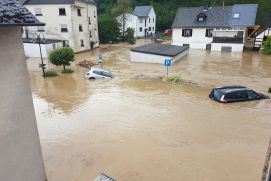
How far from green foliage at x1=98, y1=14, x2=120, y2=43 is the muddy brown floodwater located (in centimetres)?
2946

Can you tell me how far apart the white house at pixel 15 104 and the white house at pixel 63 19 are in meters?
32.1

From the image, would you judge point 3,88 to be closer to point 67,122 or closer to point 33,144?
point 33,144

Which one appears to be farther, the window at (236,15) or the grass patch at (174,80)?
the window at (236,15)

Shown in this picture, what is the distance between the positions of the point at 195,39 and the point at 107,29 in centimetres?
1816

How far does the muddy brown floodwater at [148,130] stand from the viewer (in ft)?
32.2

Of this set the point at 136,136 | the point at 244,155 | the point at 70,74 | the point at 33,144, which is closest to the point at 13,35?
the point at 33,144

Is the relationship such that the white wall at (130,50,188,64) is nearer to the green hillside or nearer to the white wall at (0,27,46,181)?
the white wall at (0,27,46,181)

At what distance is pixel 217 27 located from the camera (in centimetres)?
4088

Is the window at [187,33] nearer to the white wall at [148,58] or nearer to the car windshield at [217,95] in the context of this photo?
the white wall at [148,58]

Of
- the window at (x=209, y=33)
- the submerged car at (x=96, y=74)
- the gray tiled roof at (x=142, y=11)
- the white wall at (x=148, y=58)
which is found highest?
the gray tiled roof at (x=142, y=11)

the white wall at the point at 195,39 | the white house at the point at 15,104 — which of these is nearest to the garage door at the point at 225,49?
the white wall at the point at 195,39

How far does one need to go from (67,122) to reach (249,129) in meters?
9.92

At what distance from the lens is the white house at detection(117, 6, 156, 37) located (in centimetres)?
6125

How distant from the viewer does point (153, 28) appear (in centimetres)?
6969
